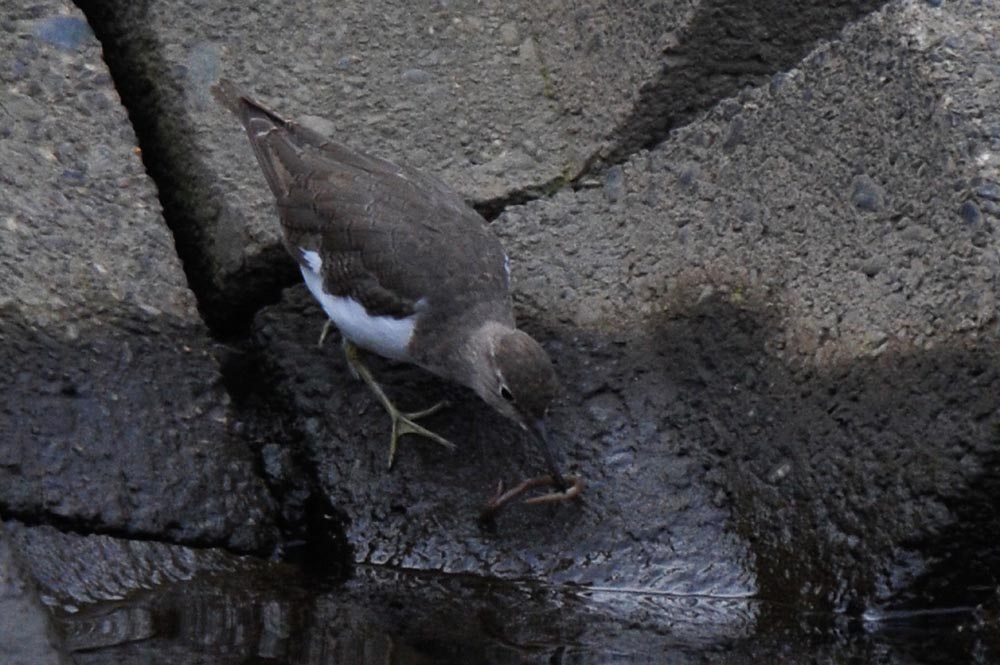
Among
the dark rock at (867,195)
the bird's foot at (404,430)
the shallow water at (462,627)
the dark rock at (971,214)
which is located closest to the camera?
the shallow water at (462,627)

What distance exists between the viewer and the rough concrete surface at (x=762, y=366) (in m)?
4.55

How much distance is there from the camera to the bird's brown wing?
511cm

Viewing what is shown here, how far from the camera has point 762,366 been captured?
4.95 metres

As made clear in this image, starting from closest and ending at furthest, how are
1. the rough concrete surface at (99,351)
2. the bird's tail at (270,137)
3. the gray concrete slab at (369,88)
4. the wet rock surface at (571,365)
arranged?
1. the wet rock surface at (571,365)
2. the rough concrete surface at (99,351)
3. the bird's tail at (270,137)
4. the gray concrete slab at (369,88)

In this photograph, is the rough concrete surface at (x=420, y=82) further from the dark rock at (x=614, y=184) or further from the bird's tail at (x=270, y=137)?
the bird's tail at (x=270, y=137)

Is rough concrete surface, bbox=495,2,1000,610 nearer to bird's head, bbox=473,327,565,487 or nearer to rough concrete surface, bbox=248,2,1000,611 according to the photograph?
rough concrete surface, bbox=248,2,1000,611

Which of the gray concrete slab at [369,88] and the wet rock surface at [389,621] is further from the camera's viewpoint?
the gray concrete slab at [369,88]

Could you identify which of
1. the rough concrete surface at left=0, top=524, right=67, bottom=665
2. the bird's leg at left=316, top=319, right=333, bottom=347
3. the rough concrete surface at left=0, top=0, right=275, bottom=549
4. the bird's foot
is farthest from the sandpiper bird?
the rough concrete surface at left=0, top=524, right=67, bottom=665

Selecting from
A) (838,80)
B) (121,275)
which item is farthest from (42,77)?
(838,80)

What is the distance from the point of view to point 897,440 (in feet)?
14.9

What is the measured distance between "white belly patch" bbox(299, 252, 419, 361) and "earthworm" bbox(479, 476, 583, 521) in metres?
0.59

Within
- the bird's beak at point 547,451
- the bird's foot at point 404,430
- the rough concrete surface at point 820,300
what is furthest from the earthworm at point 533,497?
the bird's foot at point 404,430

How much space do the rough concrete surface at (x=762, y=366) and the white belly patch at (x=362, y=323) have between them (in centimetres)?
20

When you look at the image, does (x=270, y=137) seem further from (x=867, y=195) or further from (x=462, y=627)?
(x=867, y=195)
